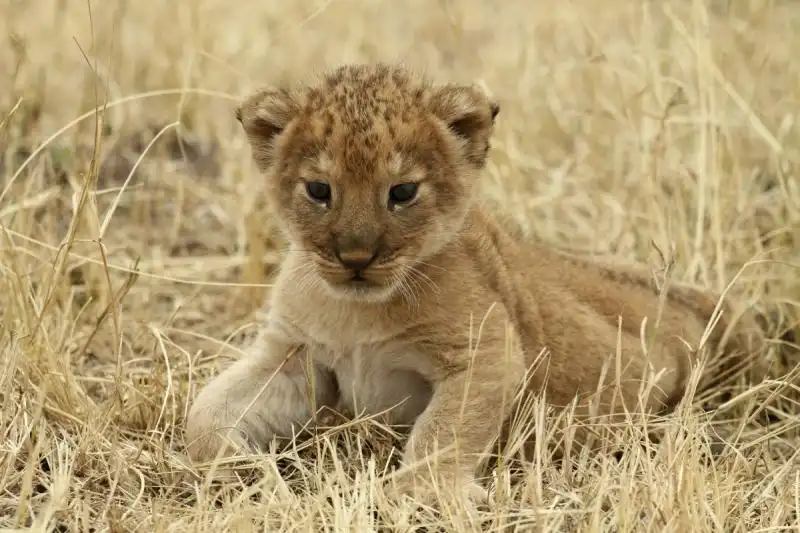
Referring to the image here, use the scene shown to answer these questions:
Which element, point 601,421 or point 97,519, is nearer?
point 97,519

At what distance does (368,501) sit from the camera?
3.80 metres

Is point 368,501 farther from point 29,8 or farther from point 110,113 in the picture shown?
point 29,8

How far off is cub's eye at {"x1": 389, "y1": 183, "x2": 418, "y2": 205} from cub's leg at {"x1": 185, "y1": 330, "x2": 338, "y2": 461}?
2.16ft

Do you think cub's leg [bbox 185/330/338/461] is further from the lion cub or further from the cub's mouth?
the cub's mouth

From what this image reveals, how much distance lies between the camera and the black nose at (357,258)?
394cm

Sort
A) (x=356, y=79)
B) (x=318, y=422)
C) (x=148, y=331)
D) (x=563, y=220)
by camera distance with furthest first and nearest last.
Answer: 1. (x=563, y=220)
2. (x=148, y=331)
3. (x=318, y=422)
4. (x=356, y=79)

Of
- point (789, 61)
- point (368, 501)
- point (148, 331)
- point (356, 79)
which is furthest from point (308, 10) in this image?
point (368, 501)

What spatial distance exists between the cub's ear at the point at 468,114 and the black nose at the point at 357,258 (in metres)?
0.60

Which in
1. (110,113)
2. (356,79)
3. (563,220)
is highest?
(356,79)

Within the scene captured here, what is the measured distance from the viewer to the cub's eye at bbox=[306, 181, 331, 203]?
408 centimetres

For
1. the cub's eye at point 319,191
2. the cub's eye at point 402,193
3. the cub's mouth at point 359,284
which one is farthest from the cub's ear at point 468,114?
the cub's mouth at point 359,284

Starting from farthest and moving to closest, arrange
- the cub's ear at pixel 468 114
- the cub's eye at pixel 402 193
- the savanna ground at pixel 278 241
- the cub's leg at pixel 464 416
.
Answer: the cub's ear at pixel 468 114, the cub's eye at pixel 402 193, the cub's leg at pixel 464 416, the savanna ground at pixel 278 241

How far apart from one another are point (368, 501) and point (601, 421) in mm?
1000

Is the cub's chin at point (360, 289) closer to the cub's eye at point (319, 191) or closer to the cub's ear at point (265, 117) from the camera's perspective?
the cub's eye at point (319, 191)
